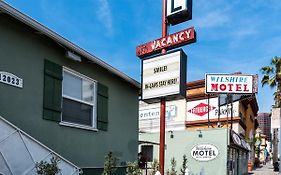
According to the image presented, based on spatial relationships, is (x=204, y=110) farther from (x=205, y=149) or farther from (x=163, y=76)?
(x=163, y=76)

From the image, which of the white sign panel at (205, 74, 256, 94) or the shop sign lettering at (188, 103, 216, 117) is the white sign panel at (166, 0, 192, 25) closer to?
the white sign panel at (205, 74, 256, 94)

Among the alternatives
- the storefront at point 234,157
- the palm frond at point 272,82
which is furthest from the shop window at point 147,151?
the palm frond at point 272,82

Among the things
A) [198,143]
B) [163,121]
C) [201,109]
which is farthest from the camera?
[201,109]

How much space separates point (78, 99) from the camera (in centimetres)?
1066

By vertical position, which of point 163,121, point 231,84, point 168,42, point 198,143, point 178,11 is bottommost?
point 198,143

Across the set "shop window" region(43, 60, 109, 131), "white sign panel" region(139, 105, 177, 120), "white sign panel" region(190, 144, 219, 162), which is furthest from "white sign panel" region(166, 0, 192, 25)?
"white sign panel" region(139, 105, 177, 120)

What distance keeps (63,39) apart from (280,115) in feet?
24.7

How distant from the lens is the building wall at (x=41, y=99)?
322 inches

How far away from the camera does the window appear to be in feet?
33.3

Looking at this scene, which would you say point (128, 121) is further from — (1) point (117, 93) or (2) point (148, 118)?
(2) point (148, 118)

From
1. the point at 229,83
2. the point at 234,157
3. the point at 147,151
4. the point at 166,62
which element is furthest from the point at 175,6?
the point at 229,83

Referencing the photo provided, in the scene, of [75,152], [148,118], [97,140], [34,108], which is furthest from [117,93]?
[148,118]

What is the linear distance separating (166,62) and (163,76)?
1.40 feet

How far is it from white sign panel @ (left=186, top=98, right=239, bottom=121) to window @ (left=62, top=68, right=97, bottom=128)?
22.1 meters
